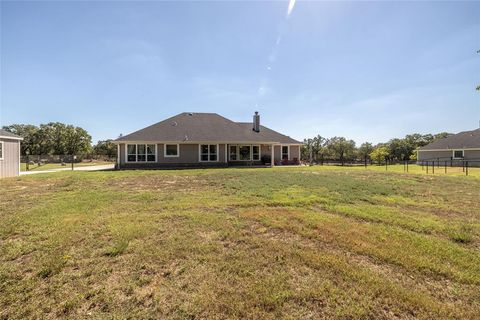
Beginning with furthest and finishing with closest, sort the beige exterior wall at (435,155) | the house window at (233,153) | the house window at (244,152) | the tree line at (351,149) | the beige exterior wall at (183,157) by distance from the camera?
the tree line at (351,149)
the beige exterior wall at (435,155)
the house window at (244,152)
the house window at (233,153)
the beige exterior wall at (183,157)

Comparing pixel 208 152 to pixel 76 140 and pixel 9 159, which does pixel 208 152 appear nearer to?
pixel 9 159

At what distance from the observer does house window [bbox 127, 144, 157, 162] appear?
69.0ft

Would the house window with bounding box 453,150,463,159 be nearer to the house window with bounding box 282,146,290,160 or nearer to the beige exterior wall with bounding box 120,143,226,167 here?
the house window with bounding box 282,146,290,160

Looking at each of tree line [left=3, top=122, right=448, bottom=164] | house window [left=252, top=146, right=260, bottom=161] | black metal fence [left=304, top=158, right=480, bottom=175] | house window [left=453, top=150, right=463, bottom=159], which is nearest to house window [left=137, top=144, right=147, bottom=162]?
house window [left=252, top=146, right=260, bottom=161]

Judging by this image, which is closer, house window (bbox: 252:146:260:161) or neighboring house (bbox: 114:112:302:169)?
neighboring house (bbox: 114:112:302:169)

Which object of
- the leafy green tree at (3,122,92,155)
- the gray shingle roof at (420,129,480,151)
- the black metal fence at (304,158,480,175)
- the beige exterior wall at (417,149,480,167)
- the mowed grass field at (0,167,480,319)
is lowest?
the mowed grass field at (0,167,480,319)

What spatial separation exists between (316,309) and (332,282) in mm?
605

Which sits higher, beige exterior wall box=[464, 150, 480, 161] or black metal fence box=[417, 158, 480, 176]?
beige exterior wall box=[464, 150, 480, 161]

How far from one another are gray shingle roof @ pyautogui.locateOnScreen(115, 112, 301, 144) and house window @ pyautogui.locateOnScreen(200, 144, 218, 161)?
2.57ft

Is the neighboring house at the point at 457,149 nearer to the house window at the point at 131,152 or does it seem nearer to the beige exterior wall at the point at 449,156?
the beige exterior wall at the point at 449,156

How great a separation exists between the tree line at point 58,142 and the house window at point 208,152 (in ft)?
119

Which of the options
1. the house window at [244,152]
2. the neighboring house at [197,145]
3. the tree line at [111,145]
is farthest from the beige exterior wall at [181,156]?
the tree line at [111,145]

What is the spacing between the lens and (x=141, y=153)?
835 inches

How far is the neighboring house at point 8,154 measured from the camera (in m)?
15.1
